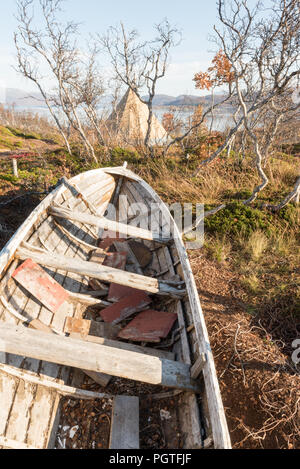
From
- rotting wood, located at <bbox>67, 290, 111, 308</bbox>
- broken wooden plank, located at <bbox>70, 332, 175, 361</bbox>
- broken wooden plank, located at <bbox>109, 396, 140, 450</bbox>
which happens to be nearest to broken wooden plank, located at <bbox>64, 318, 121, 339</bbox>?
broken wooden plank, located at <bbox>70, 332, 175, 361</bbox>

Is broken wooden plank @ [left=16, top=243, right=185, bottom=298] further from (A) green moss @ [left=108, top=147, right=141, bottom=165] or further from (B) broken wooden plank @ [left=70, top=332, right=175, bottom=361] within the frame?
(A) green moss @ [left=108, top=147, right=141, bottom=165]

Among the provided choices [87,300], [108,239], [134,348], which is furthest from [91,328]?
[108,239]

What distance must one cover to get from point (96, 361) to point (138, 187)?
452 centimetres

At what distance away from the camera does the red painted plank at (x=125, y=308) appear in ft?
11.3

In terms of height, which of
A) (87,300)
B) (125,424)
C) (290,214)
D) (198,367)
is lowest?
(125,424)

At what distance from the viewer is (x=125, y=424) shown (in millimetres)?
2332

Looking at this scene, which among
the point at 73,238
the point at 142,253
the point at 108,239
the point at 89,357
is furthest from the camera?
the point at 108,239

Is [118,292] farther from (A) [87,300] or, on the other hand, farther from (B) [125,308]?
(A) [87,300]

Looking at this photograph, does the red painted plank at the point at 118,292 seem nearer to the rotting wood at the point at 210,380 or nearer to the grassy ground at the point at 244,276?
the rotting wood at the point at 210,380

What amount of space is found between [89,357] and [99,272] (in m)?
1.20

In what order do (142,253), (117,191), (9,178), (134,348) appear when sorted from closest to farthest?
(134,348) < (142,253) < (117,191) < (9,178)

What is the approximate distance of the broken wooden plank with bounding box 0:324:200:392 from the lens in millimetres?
2123

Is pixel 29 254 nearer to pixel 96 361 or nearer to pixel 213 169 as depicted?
pixel 96 361

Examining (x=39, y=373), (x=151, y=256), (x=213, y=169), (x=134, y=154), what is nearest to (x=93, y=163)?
(x=134, y=154)
